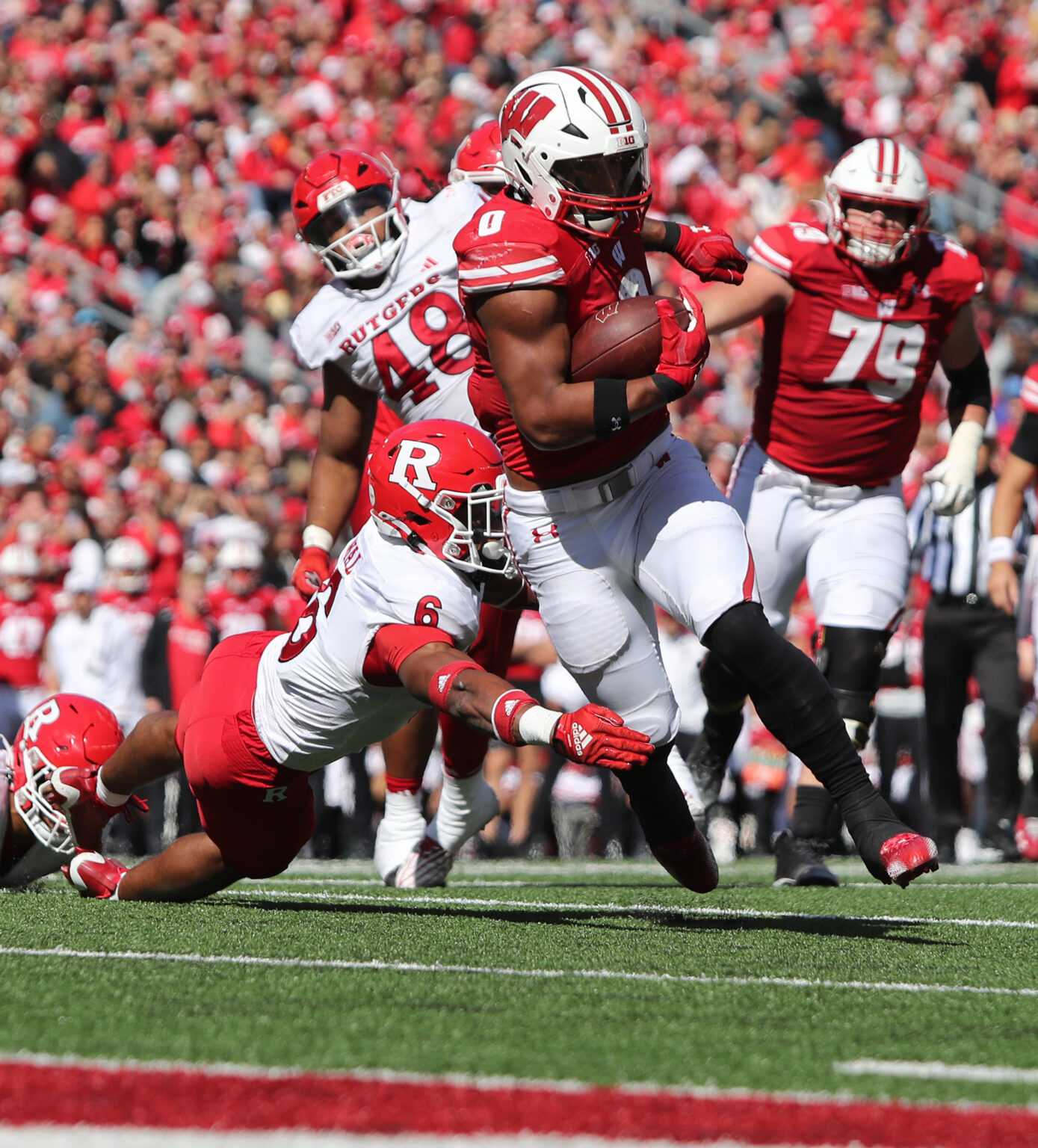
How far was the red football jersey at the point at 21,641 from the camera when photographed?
9.60m

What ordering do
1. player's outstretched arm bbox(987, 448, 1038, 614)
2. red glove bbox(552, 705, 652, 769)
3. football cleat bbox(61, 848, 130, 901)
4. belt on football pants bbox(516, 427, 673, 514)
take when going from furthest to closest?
player's outstretched arm bbox(987, 448, 1038, 614) → football cleat bbox(61, 848, 130, 901) → belt on football pants bbox(516, 427, 673, 514) → red glove bbox(552, 705, 652, 769)

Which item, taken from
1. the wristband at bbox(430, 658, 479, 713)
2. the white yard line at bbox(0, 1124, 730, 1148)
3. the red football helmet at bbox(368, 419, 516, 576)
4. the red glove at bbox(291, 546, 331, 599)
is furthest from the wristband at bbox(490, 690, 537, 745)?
the white yard line at bbox(0, 1124, 730, 1148)

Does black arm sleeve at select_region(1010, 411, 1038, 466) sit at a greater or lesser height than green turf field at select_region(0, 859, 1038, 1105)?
greater

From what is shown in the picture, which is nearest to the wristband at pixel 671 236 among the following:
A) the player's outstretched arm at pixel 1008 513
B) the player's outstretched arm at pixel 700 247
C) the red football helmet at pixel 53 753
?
the player's outstretched arm at pixel 700 247

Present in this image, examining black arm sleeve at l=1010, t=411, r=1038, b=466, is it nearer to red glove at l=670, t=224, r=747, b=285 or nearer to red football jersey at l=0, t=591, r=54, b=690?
red glove at l=670, t=224, r=747, b=285

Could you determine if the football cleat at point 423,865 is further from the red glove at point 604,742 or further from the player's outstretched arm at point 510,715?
the red glove at point 604,742

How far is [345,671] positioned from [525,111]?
4.42 feet

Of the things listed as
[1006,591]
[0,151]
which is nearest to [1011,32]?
[0,151]

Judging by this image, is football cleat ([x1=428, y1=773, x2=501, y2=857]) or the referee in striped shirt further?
the referee in striped shirt

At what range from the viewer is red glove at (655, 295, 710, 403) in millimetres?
3896

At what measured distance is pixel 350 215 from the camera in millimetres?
5418

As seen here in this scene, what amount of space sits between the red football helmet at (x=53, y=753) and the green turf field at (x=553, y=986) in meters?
0.22

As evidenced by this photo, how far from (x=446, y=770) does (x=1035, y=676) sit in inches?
134

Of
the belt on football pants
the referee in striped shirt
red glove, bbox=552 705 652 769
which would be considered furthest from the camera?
the referee in striped shirt
